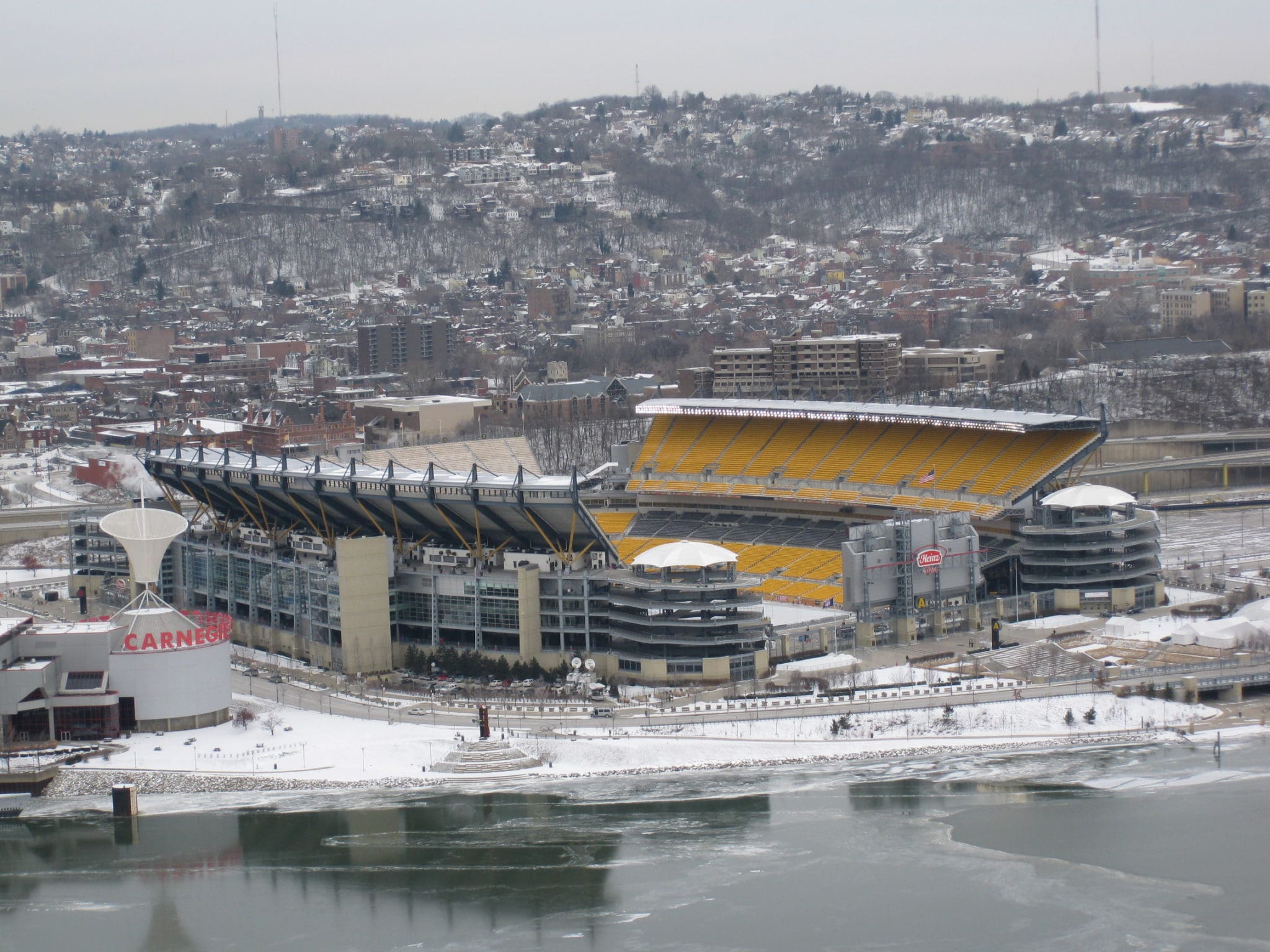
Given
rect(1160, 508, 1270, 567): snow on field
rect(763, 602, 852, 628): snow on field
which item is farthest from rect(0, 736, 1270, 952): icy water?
rect(1160, 508, 1270, 567): snow on field

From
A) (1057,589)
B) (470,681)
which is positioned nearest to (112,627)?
(470,681)

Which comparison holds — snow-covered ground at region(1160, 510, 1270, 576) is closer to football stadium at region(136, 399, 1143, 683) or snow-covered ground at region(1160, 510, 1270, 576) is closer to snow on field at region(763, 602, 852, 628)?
football stadium at region(136, 399, 1143, 683)

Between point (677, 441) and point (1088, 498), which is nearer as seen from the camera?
point (1088, 498)

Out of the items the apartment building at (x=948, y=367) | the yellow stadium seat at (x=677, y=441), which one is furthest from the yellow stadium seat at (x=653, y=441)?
the apartment building at (x=948, y=367)

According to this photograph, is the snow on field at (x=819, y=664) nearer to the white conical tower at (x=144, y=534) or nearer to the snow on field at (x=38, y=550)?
the white conical tower at (x=144, y=534)

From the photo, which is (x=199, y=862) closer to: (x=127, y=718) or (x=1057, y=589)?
(x=127, y=718)

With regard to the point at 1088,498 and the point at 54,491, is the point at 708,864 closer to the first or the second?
the point at 1088,498

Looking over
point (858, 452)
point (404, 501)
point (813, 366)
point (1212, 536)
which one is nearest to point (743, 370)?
point (813, 366)
